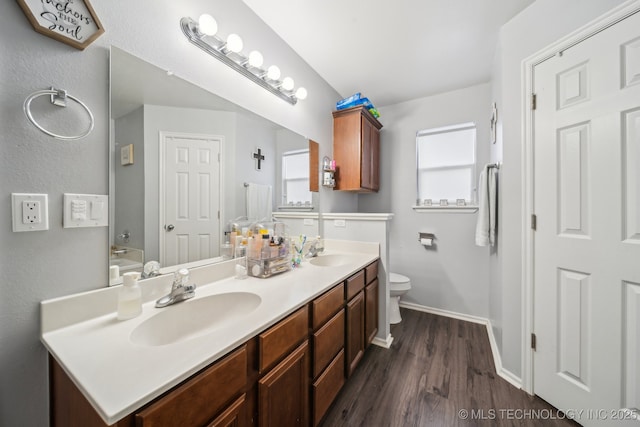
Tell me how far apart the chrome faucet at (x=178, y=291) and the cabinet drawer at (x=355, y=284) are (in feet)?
2.90

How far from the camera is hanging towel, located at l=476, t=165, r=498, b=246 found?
74.0 inches

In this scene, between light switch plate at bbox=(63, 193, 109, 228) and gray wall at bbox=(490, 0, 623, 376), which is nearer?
light switch plate at bbox=(63, 193, 109, 228)

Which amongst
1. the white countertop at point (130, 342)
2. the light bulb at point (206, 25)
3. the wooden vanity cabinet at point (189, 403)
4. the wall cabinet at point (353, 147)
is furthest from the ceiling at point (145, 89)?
the wall cabinet at point (353, 147)

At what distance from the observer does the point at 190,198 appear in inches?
47.6

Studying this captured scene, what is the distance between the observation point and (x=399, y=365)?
178 centimetres

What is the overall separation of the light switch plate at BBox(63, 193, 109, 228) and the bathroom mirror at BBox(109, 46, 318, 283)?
3cm

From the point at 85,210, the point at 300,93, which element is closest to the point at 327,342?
the point at 85,210

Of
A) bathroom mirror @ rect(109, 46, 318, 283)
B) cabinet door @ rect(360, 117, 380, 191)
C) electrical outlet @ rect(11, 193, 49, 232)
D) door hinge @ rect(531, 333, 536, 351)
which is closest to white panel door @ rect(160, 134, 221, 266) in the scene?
bathroom mirror @ rect(109, 46, 318, 283)

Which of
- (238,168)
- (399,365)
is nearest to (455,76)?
(238,168)

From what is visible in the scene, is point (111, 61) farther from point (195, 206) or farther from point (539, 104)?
point (539, 104)

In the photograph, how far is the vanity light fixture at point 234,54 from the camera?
3.82 feet

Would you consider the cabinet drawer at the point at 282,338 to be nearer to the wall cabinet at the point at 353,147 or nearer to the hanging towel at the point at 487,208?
the wall cabinet at the point at 353,147

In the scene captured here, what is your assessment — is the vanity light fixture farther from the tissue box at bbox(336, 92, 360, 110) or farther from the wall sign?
the tissue box at bbox(336, 92, 360, 110)

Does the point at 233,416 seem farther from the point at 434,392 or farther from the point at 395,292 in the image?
the point at 395,292
